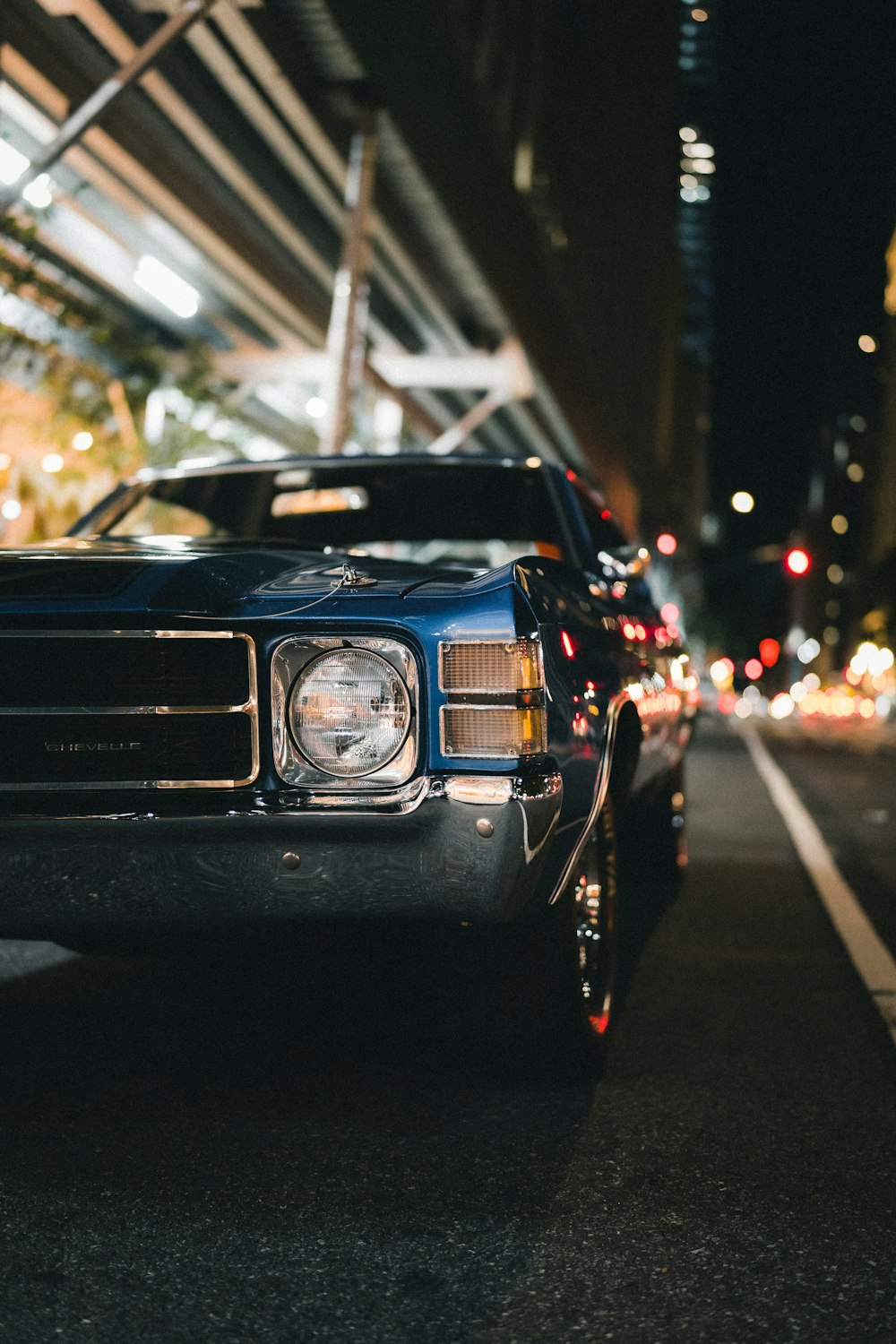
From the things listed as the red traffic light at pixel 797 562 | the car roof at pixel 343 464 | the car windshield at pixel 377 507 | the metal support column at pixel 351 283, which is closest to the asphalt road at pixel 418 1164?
the car windshield at pixel 377 507

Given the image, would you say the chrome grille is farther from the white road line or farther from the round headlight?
the white road line

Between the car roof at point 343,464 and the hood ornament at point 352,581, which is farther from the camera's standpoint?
the car roof at point 343,464

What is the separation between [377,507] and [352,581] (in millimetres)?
2053

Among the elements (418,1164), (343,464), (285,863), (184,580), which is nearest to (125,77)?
(343,464)

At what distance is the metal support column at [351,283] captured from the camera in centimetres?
1245

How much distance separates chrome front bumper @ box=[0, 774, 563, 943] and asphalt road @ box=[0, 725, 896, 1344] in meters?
0.52

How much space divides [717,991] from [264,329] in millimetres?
13101

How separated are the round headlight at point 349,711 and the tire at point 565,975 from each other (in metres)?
0.54

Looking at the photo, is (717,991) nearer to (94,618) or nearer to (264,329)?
(94,618)

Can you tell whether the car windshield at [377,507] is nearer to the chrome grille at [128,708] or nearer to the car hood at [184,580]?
the car hood at [184,580]

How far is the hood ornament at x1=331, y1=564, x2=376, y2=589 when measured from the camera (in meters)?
3.45

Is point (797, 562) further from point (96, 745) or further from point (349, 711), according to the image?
point (96, 745)

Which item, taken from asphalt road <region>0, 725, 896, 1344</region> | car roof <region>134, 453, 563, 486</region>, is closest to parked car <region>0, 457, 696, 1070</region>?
asphalt road <region>0, 725, 896, 1344</region>

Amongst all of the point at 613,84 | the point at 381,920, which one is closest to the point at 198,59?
the point at 381,920
